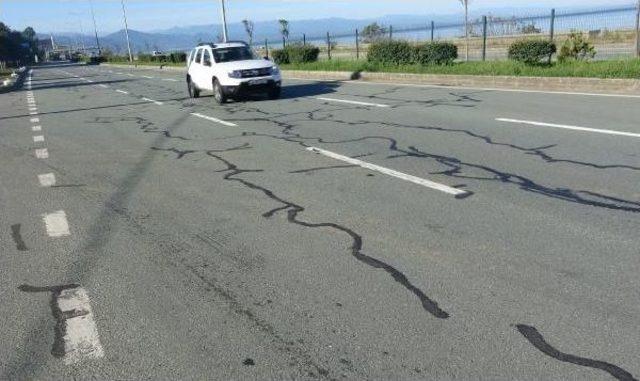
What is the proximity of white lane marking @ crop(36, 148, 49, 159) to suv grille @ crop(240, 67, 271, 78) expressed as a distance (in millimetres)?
7586

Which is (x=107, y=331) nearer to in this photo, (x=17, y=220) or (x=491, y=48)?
(x=17, y=220)

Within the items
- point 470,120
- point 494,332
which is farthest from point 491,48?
point 494,332

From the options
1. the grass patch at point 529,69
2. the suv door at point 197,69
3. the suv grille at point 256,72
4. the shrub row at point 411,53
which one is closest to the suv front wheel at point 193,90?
the suv door at point 197,69

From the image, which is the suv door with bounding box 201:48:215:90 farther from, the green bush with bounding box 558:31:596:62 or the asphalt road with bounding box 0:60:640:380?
the green bush with bounding box 558:31:596:62

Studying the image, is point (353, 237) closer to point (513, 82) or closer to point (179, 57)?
point (513, 82)

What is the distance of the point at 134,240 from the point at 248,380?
2.72m

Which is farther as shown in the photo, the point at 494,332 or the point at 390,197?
the point at 390,197

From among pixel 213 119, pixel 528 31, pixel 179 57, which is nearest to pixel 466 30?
pixel 528 31

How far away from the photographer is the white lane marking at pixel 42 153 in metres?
10.5

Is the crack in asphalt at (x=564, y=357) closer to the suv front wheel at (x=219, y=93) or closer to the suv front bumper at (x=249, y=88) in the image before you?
the suv front bumper at (x=249, y=88)

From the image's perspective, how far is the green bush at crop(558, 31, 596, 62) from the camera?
18.8 meters

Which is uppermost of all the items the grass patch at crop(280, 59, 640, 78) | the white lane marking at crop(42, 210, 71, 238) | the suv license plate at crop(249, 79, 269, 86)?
the suv license plate at crop(249, 79, 269, 86)

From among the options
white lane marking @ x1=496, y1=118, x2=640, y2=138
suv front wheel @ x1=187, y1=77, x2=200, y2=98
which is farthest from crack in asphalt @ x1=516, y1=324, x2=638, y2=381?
suv front wheel @ x1=187, y1=77, x2=200, y2=98

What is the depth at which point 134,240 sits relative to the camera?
221 inches
